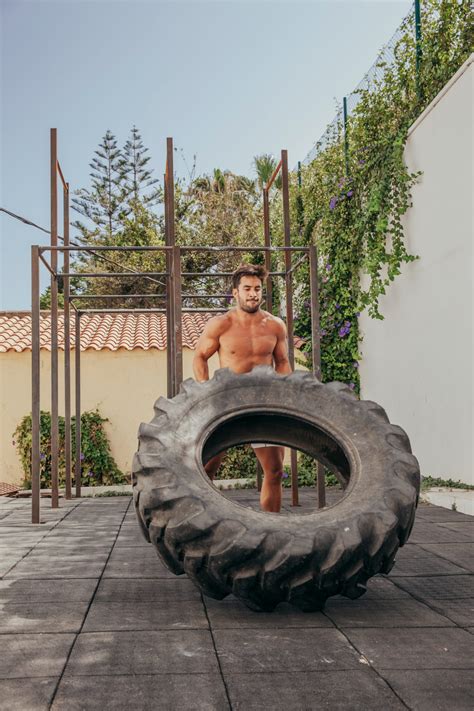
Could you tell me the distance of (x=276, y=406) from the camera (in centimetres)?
365

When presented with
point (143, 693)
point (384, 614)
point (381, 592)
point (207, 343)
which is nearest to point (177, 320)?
point (207, 343)

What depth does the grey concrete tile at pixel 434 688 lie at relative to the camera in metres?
1.82

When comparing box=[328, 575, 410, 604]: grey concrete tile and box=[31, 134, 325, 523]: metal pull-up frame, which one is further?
box=[31, 134, 325, 523]: metal pull-up frame

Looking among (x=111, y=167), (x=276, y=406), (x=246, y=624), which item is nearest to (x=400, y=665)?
(x=246, y=624)

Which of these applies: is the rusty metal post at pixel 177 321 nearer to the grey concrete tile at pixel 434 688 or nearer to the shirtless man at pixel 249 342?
the shirtless man at pixel 249 342

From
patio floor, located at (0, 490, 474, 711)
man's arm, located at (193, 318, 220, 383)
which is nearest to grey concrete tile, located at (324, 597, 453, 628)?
patio floor, located at (0, 490, 474, 711)

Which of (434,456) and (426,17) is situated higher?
(426,17)

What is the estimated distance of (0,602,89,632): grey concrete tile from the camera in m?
2.53

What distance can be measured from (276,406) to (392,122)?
5.42m

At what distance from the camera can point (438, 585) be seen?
318 cm

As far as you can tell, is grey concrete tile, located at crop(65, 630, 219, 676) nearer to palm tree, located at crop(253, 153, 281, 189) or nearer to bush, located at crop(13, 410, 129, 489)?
bush, located at crop(13, 410, 129, 489)

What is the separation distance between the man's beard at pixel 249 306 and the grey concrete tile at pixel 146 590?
1.66 meters

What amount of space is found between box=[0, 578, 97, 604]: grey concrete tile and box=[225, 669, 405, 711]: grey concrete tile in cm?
118

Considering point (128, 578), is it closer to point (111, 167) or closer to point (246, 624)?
point (246, 624)
